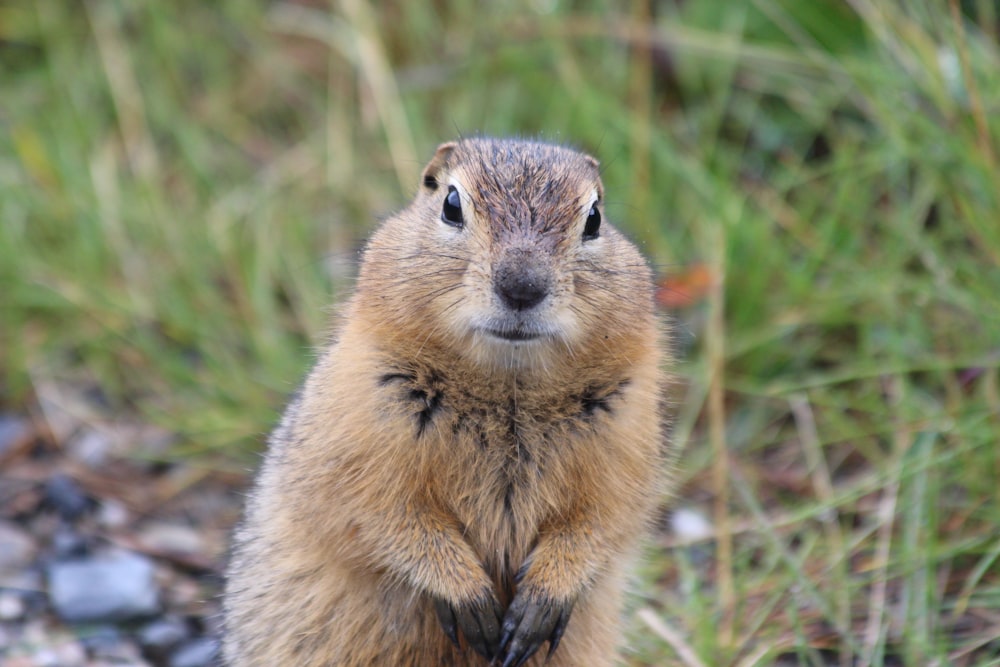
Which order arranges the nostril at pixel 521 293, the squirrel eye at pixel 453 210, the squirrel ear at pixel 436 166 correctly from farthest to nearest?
the squirrel ear at pixel 436 166 < the squirrel eye at pixel 453 210 < the nostril at pixel 521 293

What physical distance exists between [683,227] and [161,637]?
349cm

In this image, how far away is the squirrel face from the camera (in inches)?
131

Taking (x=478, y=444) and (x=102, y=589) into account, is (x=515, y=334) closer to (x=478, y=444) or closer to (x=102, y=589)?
(x=478, y=444)

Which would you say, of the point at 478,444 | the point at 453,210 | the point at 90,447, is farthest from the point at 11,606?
the point at 453,210

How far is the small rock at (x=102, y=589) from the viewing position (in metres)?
4.78

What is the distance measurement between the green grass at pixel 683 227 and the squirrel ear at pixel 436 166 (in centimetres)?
131

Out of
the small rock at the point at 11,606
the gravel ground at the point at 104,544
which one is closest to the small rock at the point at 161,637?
the gravel ground at the point at 104,544

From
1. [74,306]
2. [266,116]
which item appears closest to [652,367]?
[74,306]

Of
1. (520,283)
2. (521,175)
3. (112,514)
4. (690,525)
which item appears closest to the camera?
(520,283)

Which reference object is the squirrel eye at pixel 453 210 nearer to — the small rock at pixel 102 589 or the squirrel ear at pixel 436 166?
the squirrel ear at pixel 436 166

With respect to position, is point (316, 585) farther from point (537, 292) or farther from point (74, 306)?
point (74, 306)

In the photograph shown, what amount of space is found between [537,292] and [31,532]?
3142mm

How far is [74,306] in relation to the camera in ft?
21.2

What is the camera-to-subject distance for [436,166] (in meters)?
4.13
